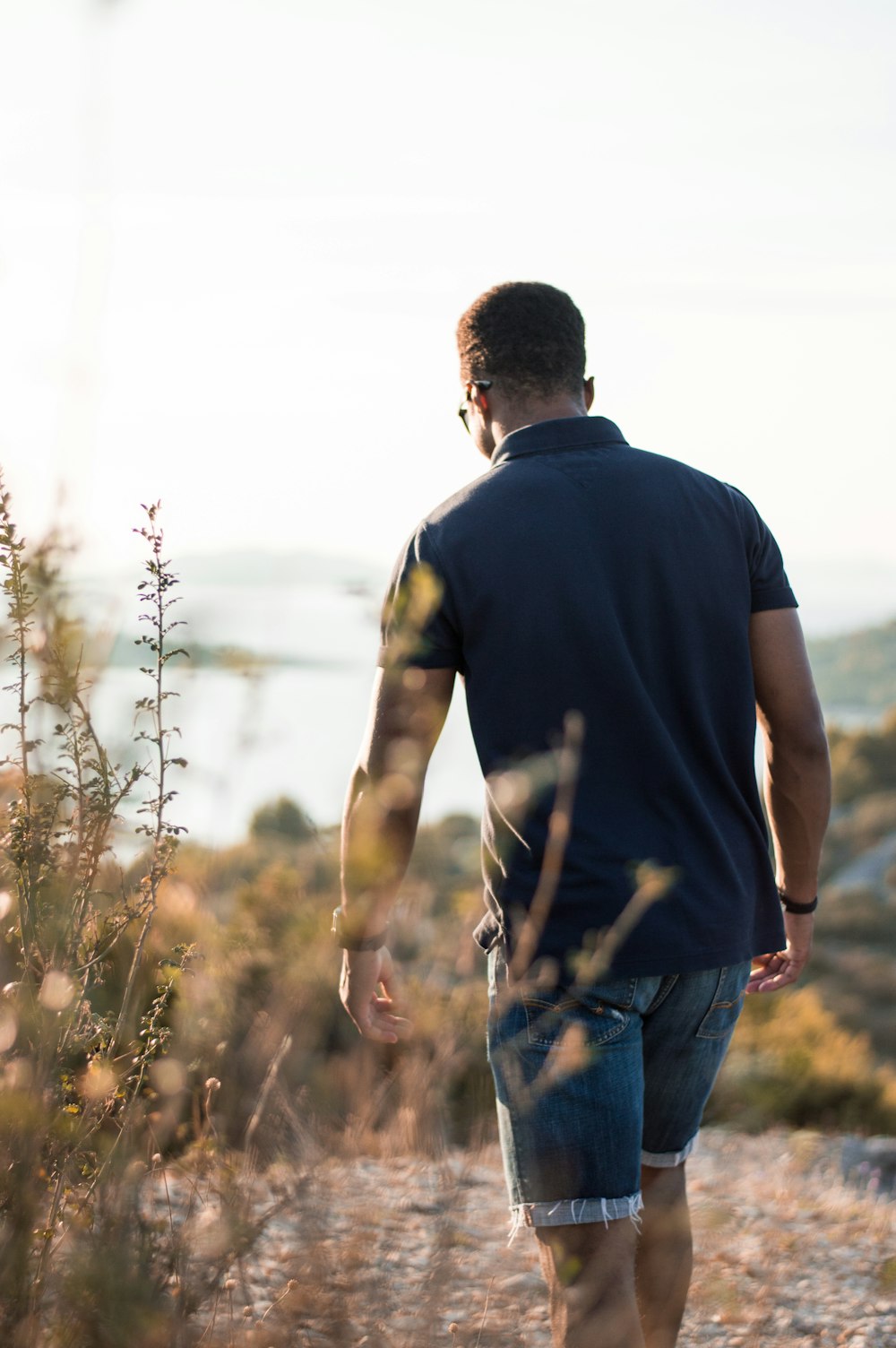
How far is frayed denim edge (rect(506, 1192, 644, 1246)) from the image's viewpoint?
80.7 inches

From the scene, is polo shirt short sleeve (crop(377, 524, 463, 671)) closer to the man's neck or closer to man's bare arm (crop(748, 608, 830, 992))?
the man's neck

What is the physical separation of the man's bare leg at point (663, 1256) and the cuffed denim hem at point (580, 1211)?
0.36m

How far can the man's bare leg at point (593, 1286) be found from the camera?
2006 mm

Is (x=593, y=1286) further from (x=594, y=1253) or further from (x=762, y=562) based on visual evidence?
(x=762, y=562)

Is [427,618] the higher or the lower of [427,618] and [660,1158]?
the higher

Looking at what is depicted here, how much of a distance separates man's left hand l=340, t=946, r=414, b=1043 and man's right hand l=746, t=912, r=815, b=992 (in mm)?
874

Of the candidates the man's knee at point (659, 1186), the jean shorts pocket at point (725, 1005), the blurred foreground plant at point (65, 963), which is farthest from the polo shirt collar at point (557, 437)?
the man's knee at point (659, 1186)

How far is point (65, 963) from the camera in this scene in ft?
6.17

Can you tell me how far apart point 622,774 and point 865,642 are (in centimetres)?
3830

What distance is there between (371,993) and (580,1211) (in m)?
0.54

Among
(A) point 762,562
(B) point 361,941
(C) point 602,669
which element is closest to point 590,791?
(C) point 602,669

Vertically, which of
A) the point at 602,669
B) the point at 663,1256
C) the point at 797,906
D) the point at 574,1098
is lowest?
the point at 663,1256

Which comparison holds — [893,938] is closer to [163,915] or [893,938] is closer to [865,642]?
[865,642]

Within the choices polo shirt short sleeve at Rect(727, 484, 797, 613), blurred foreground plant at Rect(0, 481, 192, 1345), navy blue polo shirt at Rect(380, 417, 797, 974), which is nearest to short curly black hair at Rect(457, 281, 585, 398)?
navy blue polo shirt at Rect(380, 417, 797, 974)
